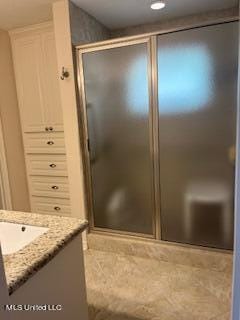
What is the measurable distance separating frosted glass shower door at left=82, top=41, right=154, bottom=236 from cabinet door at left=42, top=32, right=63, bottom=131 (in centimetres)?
55

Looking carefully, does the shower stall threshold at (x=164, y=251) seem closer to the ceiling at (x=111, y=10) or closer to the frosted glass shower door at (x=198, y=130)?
the frosted glass shower door at (x=198, y=130)

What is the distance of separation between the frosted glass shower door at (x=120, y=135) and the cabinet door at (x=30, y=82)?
75 cm

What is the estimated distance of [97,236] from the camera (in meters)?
2.58

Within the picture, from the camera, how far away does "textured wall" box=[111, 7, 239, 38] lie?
2.62 meters

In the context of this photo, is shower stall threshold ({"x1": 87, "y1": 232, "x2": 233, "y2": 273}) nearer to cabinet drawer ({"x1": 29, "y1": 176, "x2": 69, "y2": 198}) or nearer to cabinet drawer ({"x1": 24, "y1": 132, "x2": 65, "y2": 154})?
cabinet drawer ({"x1": 29, "y1": 176, "x2": 69, "y2": 198})

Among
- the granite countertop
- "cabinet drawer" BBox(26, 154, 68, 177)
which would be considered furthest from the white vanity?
"cabinet drawer" BBox(26, 154, 68, 177)

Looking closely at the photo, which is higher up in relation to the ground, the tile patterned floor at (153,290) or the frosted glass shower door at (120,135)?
the frosted glass shower door at (120,135)

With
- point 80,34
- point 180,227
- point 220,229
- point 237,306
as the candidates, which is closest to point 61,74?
point 80,34

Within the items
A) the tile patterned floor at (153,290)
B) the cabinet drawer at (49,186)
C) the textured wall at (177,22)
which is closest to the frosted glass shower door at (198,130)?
the tile patterned floor at (153,290)

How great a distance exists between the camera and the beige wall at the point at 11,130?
112 inches

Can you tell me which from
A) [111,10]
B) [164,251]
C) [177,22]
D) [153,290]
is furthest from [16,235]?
[177,22]

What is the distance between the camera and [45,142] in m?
2.99

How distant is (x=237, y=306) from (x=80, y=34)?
241cm

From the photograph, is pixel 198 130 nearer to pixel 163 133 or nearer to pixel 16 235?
pixel 163 133
